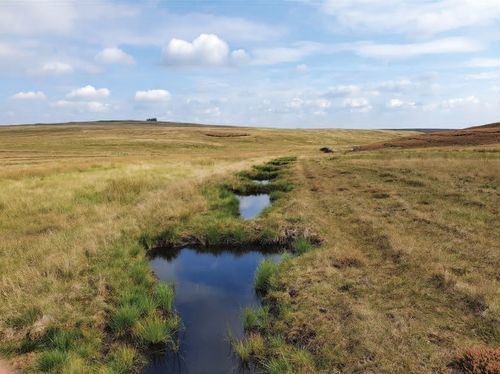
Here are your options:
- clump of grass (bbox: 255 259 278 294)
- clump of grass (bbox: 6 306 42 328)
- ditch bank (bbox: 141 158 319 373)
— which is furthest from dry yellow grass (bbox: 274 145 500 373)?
clump of grass (bbox: 6 306 42 328)

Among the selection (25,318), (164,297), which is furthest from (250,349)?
(25,318)

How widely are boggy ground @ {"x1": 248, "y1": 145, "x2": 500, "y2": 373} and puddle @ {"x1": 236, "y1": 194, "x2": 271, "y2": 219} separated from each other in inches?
151

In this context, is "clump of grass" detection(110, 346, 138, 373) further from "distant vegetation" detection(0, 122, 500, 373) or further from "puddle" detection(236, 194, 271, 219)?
"puddle" detection(236, 194, 271, 219)

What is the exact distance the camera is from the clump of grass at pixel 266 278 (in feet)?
34.2

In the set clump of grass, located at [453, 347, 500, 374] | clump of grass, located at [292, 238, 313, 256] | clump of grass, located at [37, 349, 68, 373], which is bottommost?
Answer: clump of grass, located at [37, 349, 68, 373]

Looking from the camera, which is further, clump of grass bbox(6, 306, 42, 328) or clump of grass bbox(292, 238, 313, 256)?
clump of grass bbox(292, 238, 313, 256)

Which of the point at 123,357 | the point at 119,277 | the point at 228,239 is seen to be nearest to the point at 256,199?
the point at 228,239

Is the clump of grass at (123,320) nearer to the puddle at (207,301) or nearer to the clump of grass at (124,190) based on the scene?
the puddle at (207,301)

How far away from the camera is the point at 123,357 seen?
→ 7.37 metres

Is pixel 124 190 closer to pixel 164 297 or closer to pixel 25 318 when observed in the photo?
pixel 164 297

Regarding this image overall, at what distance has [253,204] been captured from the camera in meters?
23.1

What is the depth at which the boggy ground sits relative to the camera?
679 cm

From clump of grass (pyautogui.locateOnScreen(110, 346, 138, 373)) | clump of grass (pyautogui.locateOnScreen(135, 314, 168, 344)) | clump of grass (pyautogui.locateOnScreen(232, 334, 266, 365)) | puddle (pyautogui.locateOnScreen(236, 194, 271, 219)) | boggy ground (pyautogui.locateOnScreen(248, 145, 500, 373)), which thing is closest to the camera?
boggy ground (pyautogui.locateOnScreen(248, 145, 500, 373))

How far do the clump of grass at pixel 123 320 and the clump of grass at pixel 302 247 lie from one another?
5752mm
